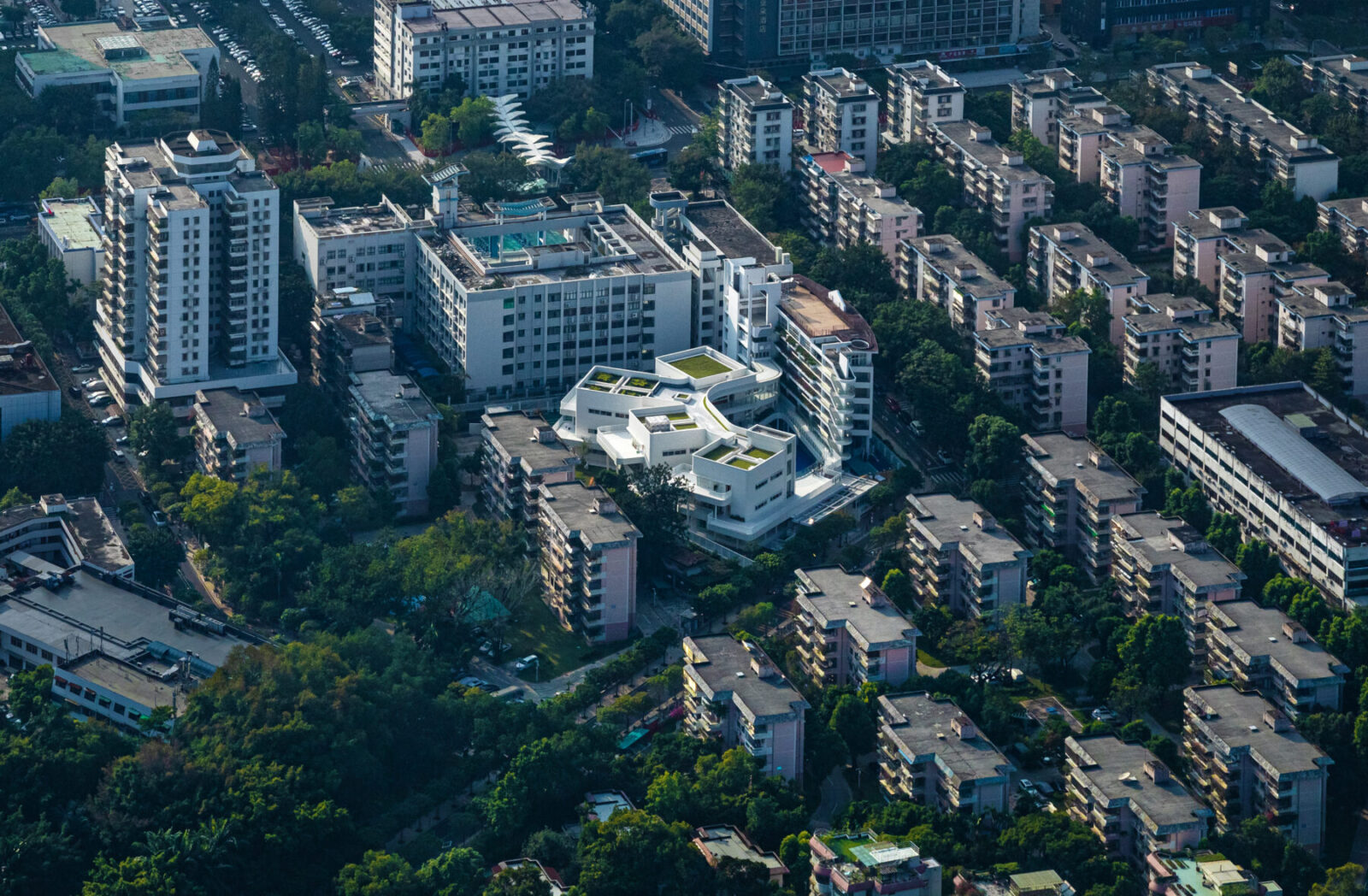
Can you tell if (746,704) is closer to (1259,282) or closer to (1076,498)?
(1076,498)

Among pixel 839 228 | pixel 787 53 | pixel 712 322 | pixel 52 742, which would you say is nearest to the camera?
pixel 52 742

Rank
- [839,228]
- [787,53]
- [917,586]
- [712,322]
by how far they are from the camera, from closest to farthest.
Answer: [917,586], [712,322], [839,228], [787,53]

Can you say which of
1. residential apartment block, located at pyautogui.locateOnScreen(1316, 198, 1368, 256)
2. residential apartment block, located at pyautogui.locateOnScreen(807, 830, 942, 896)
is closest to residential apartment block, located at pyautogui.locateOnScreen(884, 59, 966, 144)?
residential apartment block, located at pyautogui.locateOnScreen(1316, 198, 1368, 256)

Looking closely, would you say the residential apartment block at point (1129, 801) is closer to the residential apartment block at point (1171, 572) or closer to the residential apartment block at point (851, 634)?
the residential apartment block at point (851, 634)

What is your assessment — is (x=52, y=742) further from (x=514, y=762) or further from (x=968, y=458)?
(x=968, y=458)

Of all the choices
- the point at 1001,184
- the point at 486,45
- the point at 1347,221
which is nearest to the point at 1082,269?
the point at 1001,184

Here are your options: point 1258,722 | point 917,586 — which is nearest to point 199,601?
point 917,586
